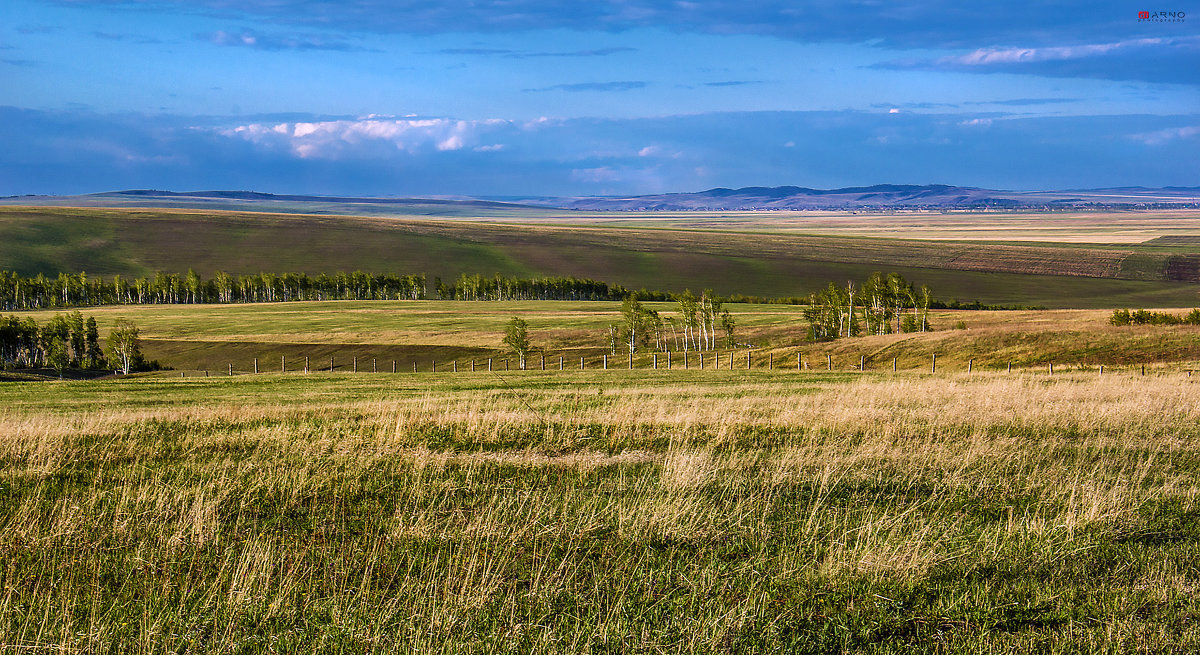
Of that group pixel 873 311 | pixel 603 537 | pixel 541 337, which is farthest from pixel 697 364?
pixel 603 537

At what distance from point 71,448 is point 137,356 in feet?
318

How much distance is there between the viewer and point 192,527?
866cm

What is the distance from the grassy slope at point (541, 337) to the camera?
50.4m

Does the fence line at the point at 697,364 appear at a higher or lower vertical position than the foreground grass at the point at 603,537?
lower

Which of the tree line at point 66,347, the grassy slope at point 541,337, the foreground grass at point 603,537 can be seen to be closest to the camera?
the foreground grass at point 603,537

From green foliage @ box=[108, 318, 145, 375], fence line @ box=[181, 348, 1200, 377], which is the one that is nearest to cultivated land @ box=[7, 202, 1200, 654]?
fence line @ box=[181, 348, 1200, 377]

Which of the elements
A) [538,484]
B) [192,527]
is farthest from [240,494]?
[538,484]

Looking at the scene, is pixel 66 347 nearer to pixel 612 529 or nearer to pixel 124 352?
pixel 124 352

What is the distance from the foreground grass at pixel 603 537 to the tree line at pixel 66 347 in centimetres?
8913

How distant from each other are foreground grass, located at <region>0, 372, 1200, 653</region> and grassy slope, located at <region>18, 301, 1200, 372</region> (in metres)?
36.8

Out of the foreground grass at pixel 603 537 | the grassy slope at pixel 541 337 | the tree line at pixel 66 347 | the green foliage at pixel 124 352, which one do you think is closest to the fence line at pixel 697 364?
the grassy slope at pixel 541 337

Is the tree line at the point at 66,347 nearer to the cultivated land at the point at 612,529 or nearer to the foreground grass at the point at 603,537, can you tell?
the cultivated land at the point at 612,529

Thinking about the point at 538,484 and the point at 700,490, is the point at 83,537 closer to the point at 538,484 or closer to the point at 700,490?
the point at 538,484

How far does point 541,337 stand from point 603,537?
96.3 metres
